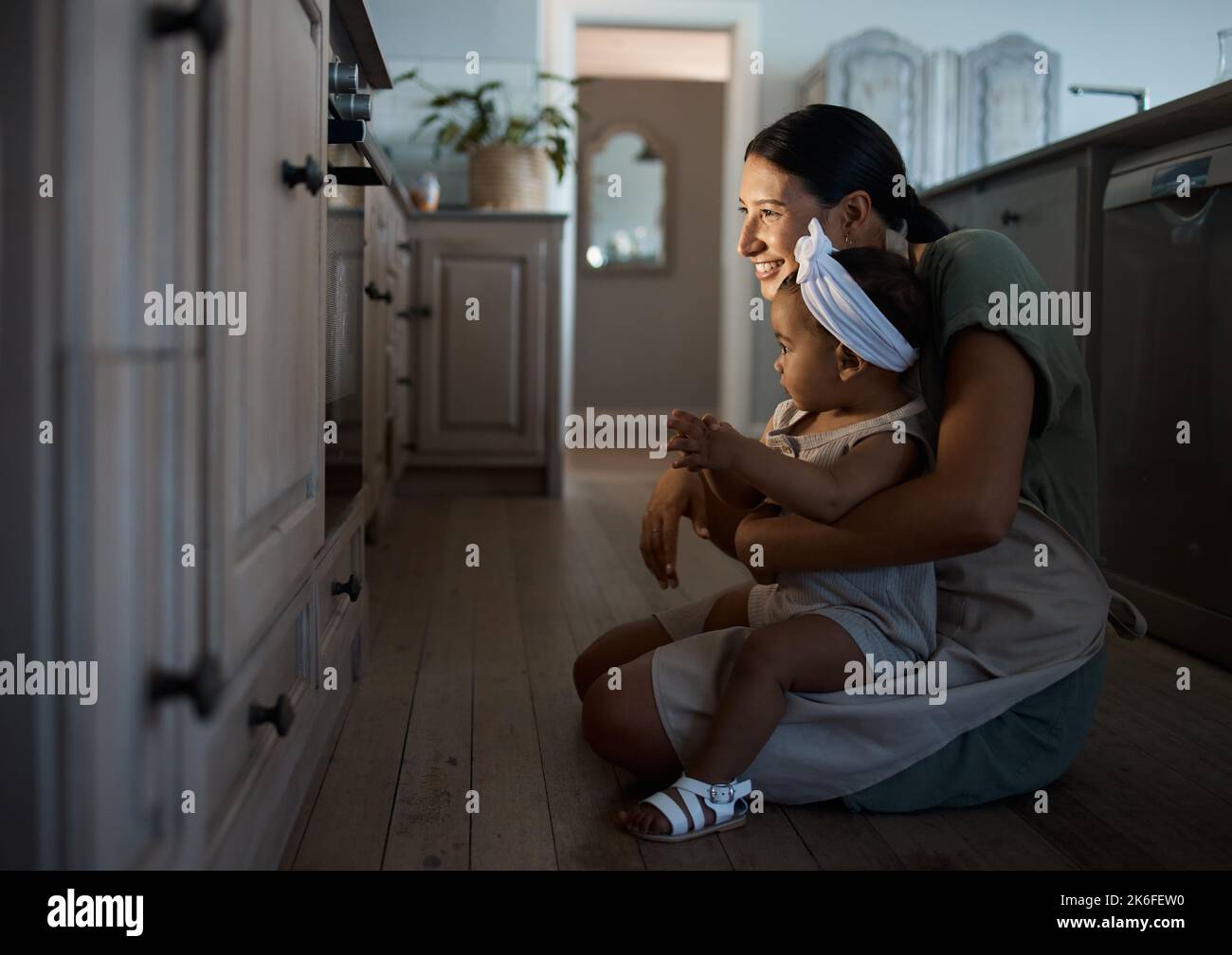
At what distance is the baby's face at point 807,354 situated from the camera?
50.9 inches

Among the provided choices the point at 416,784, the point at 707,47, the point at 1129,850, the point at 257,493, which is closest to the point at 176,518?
the point at 257,493

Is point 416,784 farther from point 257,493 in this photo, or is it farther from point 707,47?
point 707,47

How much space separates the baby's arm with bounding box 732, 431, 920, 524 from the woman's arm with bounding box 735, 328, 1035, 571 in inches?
0.8

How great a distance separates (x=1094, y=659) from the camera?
140 cm

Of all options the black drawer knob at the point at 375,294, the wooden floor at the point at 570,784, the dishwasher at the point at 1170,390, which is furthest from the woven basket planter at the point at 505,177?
the dishwasher at the point at 1170,390

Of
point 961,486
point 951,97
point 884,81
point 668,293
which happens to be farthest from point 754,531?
point 668,293

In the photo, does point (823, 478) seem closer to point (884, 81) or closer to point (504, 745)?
point (504, 745)

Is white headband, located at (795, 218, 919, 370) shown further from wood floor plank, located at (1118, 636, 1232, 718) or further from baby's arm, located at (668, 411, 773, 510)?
wood floor plank, located at (1118, 636, 1232, 718)

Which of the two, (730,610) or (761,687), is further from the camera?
(730,610)

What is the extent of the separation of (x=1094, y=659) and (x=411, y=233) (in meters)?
2.97

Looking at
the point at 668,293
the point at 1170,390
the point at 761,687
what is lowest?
the point at 761,687

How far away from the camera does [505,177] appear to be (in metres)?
4.15

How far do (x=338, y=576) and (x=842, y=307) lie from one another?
790 millimetres

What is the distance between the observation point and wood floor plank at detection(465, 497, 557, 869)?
1.20 metres
